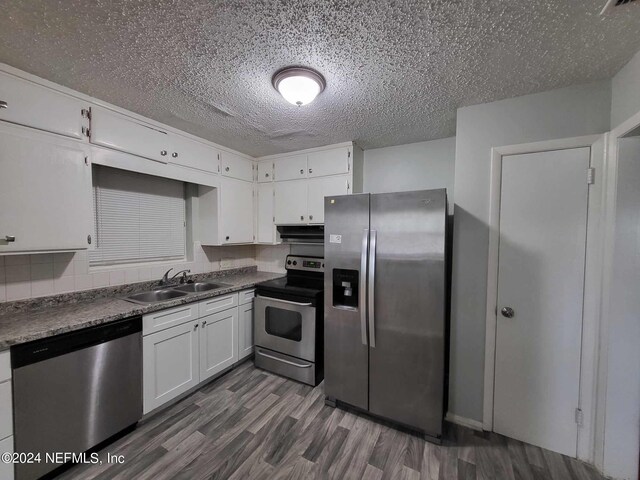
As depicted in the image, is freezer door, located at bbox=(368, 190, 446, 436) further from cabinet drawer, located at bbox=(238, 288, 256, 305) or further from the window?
the window

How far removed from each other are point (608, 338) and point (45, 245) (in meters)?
3.66

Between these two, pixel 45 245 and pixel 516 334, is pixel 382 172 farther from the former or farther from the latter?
pixel 45 245

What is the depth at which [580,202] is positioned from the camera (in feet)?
5.42

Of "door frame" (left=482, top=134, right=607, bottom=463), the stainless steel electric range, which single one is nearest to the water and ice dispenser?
the stainless steel electric range

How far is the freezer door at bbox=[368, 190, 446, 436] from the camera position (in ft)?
5.76

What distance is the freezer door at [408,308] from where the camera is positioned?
5.76ft

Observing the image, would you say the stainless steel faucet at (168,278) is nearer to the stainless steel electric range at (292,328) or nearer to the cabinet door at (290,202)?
the stainless steel electric range at (292,328)

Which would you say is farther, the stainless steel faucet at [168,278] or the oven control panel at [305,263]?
the oven control panel at [305,263]

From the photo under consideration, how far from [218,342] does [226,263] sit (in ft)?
3.79

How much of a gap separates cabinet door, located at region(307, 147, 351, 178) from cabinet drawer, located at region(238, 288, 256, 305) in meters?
1.52

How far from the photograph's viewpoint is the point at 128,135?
81.1 inches

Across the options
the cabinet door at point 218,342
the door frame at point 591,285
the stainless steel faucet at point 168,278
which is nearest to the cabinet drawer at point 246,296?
the cabinet door at point 218,342

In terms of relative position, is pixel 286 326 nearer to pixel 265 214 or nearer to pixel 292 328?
pixel 292 328

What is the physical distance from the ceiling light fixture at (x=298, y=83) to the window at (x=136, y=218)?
1852mm
